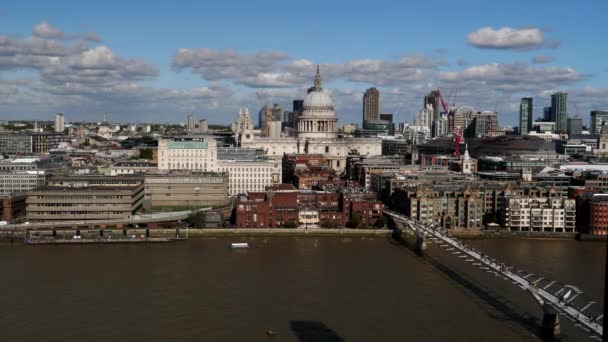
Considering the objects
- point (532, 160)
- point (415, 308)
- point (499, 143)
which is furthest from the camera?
point (499, 143)

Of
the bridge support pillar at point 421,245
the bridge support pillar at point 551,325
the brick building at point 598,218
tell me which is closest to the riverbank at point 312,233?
the brick building at point 598,218

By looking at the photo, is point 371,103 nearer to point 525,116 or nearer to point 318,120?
point 525,116

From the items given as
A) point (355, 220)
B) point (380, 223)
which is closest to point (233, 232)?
point (355, 220)

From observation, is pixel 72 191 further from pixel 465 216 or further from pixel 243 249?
pixel 465 216

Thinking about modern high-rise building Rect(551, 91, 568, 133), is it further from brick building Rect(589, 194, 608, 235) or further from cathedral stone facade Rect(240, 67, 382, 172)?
brick building Rect(589, 194, 608, 235)

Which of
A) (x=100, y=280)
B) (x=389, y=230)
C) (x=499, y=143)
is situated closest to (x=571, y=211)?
(x=389, y=230)

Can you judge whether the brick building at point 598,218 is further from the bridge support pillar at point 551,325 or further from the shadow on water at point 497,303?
the bridge support pillar at point 551,325
